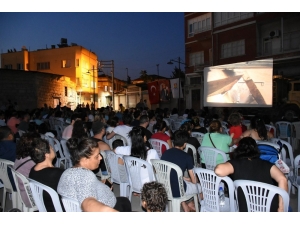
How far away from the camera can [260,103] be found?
13.1m

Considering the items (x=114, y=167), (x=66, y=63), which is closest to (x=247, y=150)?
(x=114, y=167)

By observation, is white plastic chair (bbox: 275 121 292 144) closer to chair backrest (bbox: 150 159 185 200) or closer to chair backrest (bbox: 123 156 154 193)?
chair backrest (bbox: 150 159 185 200)

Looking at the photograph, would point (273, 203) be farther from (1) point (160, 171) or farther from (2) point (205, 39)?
(2) point (205, 39)

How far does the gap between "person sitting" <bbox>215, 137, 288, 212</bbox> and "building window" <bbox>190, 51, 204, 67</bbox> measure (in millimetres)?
19875

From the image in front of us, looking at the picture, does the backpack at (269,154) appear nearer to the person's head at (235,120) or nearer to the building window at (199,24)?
the person's head at (235,120)

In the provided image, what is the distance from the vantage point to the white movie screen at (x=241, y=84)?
13.0 metres

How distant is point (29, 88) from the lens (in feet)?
64.9

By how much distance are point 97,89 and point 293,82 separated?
78.0 feet

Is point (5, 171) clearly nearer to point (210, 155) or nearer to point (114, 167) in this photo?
point (114, 167)

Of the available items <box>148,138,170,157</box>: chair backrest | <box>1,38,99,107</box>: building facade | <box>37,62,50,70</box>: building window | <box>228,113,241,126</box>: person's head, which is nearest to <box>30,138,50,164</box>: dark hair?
<box>148,138,170,157</box>: chair backrest

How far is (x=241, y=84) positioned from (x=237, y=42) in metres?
6.48

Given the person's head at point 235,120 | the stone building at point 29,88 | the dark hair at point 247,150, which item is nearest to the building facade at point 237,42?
the stone building at point 29,88

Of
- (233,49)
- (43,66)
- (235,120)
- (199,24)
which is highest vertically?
(199,24)
